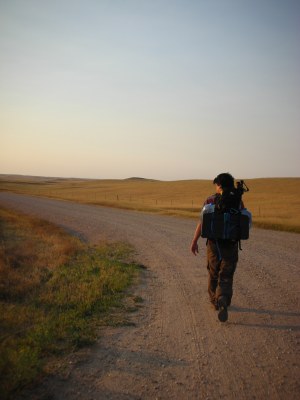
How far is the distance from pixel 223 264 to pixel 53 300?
10.6 feet

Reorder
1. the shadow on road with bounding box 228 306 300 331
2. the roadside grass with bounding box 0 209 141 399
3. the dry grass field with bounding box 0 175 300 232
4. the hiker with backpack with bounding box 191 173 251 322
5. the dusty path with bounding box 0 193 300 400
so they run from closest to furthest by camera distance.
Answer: the dusty path with bounding box 0 193 300 400
the roadside grass with bounding box 0 209 141 399
the shadow on road with bounding box 228 306 300 331
the hiker with backpack with bounding box 191 173 251 322
the dry grass field with bounding box 0 175 300 232

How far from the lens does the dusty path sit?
3.78 m

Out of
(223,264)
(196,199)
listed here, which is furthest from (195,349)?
(196,199)

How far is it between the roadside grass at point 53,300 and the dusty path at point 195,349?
324 millimetres

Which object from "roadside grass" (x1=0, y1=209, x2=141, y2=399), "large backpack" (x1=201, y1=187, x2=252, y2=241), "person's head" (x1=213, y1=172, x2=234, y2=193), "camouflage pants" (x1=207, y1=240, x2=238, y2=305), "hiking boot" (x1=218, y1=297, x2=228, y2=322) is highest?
"person's head" (x1=213, y1=172, x2=234, y2=193)

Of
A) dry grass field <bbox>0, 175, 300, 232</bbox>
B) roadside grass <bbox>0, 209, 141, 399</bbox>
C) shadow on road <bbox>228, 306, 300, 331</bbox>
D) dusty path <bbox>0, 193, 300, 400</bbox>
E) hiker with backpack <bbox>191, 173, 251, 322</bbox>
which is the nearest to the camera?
dusty path <bbox>0, 193, 300, 400</bbox>

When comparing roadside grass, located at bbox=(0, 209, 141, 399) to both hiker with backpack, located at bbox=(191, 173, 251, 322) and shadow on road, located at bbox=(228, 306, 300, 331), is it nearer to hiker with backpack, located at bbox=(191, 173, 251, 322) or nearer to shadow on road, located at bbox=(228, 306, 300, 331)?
hiker with backpack, located at bbox=(191, 173, 251, 322)

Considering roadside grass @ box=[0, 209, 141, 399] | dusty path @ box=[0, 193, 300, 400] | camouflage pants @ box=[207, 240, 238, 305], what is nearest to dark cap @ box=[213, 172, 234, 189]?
camouflage pants @ box=[207, 240, 238, 305]

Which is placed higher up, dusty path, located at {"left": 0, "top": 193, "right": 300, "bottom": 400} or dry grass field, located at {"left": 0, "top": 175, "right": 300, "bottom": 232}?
dry grass field, located at {"left": 0, "top": 175, "right": 300, "bottom": 232}

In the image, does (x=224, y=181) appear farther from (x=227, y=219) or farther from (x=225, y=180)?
(x=227, y=219)

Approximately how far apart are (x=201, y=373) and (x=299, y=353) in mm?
1470

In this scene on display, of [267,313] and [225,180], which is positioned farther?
[267,313]

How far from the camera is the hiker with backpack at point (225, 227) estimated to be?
5.67 metres

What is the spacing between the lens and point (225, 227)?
569 centimetres
